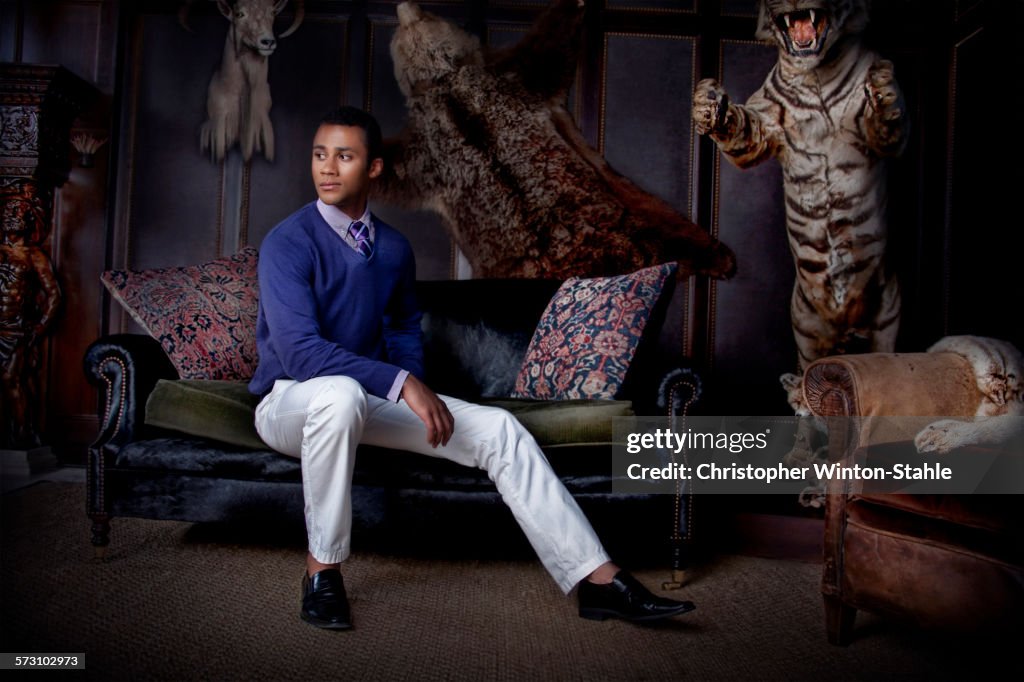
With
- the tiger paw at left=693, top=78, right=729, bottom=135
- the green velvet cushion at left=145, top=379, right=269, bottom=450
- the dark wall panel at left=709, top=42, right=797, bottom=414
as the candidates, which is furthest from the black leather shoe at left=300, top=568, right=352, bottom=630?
the dark wall panel at left=709, top=42, right=797, bottom=414

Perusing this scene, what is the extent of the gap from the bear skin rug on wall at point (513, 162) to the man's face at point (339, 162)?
5.13 ft

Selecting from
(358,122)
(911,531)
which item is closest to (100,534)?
(358,122)

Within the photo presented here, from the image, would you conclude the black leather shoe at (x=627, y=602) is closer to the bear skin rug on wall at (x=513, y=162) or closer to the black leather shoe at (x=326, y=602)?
the black leather shoe at (x=326, y=602)

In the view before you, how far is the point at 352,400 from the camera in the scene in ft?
5.56

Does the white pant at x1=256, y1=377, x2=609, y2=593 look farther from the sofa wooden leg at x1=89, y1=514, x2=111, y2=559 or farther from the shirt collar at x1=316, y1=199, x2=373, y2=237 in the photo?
the sofa wooden leg at x1=89, y1=514, x2=111, y2=559

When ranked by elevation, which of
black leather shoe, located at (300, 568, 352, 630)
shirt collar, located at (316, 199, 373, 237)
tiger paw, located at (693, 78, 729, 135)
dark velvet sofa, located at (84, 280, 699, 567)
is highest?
tiger paw, located at (693, 78, 729, 135)

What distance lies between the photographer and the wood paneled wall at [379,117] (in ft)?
11.7

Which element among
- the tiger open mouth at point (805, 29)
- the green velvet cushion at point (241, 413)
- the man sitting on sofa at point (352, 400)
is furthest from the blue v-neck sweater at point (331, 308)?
the tiger open mouth at point (805, 29)

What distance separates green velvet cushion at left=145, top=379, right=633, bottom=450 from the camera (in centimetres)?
201

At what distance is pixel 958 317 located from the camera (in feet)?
11.6

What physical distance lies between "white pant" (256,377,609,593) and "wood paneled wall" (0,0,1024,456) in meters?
1.83

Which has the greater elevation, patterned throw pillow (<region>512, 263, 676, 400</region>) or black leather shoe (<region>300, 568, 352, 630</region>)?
patterned throw pillow (<region>512, 263, 676, 400</region>)

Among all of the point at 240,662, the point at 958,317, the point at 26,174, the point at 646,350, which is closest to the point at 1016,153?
A: the point at 958,317

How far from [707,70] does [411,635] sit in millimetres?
3096
